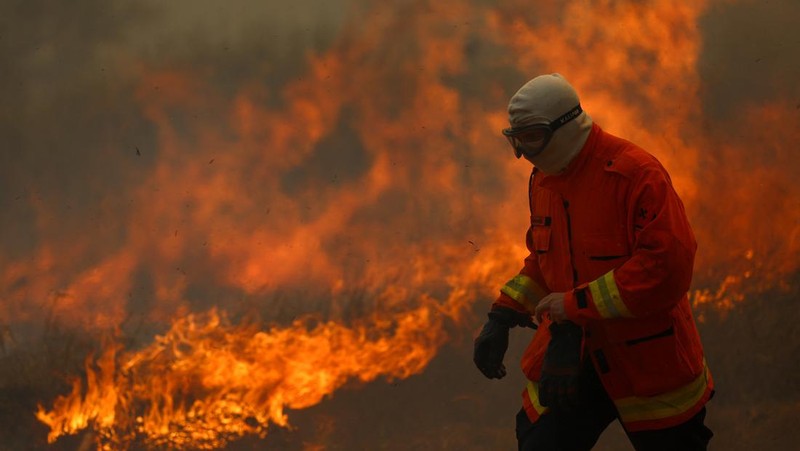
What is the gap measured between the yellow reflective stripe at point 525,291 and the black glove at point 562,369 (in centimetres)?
34

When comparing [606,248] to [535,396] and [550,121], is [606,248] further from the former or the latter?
[535,396]

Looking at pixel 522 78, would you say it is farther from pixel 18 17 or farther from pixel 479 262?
pixel 18 17

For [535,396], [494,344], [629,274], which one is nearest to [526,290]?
[494,344]

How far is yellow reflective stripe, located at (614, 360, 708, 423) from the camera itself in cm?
257

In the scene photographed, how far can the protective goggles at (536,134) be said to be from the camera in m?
2.65

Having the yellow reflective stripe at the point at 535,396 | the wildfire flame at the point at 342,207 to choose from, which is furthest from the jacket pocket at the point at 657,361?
the wildfire flame at the point at 342,207

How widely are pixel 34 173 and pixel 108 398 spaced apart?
1.11m

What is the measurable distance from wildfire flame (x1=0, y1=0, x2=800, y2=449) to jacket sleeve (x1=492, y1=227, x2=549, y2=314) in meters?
1.55

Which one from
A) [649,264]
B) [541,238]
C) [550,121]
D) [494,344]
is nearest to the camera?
[649,264]

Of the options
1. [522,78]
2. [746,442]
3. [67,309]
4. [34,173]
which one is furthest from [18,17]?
[746,442]

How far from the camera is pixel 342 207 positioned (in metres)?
4.48

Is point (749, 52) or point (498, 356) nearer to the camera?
point (498, 356)

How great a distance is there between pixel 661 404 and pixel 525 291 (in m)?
0.59

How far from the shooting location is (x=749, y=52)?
15.9ft
